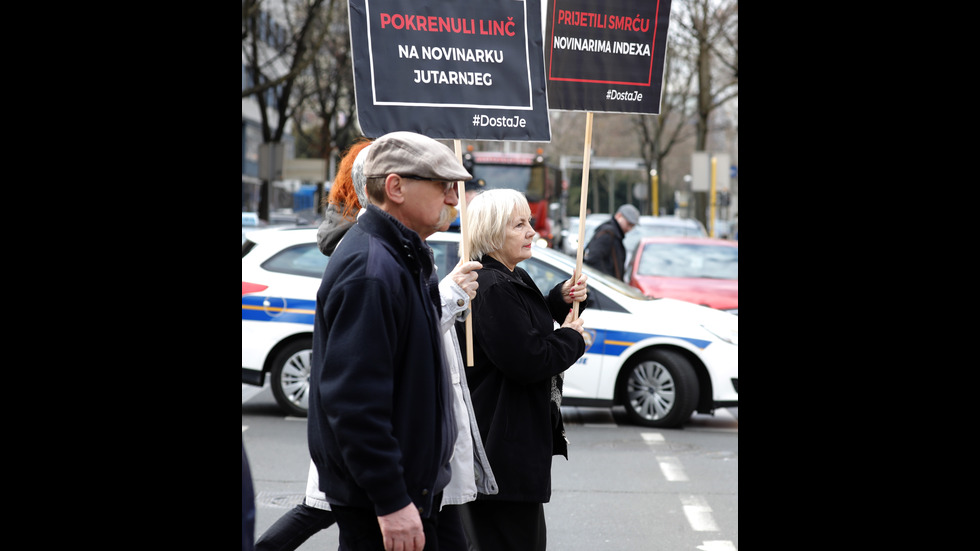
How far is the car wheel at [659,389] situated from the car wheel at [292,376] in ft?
8.59

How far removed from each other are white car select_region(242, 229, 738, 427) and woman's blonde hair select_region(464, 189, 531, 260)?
5.15 m

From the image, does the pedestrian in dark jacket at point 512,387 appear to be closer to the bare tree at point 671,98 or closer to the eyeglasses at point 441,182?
the eyeglasses at point 441,182

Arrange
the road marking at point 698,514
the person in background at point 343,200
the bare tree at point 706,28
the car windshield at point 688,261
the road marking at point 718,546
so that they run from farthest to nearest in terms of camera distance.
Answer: the bare tree at point 706,28
the car windshield at point 688,261
the road marking at point 698,514
the road marking at point 718,546
the person in background at point 343,200

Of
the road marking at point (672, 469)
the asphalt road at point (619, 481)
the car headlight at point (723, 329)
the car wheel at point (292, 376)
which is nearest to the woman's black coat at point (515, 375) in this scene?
the asphalt road at point (619, 481)

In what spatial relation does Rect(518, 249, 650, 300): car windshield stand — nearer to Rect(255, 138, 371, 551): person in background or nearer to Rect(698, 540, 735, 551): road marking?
Rect(698, 540, 735, 551): road marking

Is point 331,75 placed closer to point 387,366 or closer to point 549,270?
point 549,270

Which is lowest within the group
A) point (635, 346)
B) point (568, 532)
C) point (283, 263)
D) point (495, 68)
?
point (568, 532)

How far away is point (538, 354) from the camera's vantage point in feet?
12.8

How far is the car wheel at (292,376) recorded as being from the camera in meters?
9.59

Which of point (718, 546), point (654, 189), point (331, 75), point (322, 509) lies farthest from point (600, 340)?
point (654, 189)

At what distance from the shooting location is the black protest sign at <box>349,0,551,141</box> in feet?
14.3
